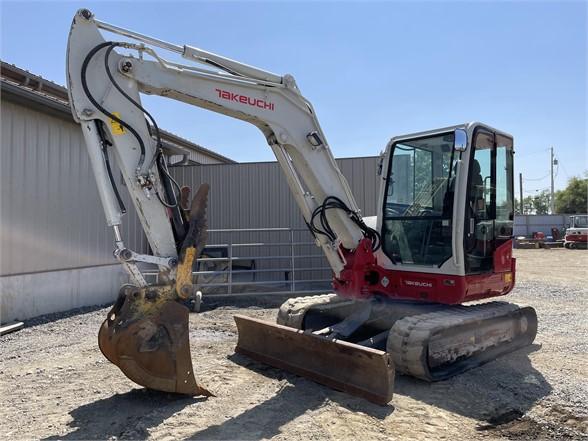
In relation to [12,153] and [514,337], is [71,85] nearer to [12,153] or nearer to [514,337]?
[12,153]

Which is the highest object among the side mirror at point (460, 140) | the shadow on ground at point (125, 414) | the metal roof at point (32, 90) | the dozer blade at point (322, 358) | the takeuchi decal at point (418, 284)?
the metal roof at point (32, 90)

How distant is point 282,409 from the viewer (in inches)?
167

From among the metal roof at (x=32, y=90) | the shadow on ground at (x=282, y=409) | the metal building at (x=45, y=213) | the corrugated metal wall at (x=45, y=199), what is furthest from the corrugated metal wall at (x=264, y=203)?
the shadow on ground at (x=282, y=409)

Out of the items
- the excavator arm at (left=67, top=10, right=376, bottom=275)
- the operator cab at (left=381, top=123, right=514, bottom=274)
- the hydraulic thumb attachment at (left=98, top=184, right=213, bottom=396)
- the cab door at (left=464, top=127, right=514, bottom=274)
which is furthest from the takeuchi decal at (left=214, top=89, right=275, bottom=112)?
the cab door at (left=464, top=127, right=514, bottom=274)

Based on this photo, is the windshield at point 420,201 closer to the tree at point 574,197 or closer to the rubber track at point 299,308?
the rubber track at point 299,308

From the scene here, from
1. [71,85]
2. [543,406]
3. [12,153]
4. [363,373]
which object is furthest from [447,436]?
[12,153]

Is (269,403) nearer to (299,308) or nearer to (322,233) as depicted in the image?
(299,308)

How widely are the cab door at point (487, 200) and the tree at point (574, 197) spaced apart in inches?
2067

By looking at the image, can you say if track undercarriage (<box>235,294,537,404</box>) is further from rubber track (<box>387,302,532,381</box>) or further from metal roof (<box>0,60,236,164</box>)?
metal roof (<box>0,60,236,164</box>)

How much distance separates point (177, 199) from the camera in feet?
14.8

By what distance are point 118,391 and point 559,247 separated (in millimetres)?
32769

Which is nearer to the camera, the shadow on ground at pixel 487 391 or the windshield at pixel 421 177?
the shadow on ground at pixel 487 391

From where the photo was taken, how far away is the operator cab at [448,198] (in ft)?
17.9

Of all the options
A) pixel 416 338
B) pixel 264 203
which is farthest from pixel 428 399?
pixel 264 203
